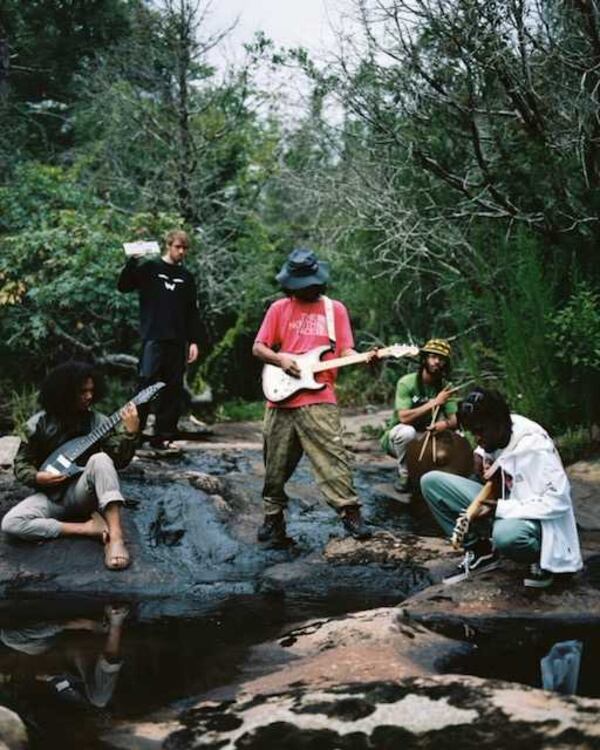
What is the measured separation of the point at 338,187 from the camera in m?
11.5

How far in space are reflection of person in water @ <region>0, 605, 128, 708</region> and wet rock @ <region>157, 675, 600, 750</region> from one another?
0.55m

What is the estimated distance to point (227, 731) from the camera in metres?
3.31

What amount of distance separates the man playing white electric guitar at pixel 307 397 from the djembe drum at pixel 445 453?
1274mm

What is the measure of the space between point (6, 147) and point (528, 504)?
44.1ft

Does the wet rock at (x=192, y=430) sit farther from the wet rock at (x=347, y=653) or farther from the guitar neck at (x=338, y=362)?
the wet rock at (x=347, y=653)

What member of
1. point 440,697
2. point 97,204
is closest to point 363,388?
point 97,204

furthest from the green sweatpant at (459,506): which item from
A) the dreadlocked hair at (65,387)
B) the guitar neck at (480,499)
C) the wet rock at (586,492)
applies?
the dreadlocked hair at (65,387)

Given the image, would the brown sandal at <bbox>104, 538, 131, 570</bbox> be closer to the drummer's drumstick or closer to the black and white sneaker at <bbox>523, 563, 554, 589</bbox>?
the black and white sneaker at <bbox>523, 563, 554, 589</bbox>

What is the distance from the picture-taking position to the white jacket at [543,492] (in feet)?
15.3

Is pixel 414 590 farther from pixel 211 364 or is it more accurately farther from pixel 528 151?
pixel 211 364

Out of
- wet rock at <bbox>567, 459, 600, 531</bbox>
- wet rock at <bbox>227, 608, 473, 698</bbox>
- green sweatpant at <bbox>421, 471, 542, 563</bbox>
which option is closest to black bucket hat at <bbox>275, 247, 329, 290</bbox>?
green sweatpant at <bbox>421, 471, 542, 563</bbox>

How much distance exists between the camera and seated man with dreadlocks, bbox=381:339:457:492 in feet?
23.4

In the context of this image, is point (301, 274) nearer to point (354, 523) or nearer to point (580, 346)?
point (354, 523)

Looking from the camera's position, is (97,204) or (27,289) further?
(97,204)
